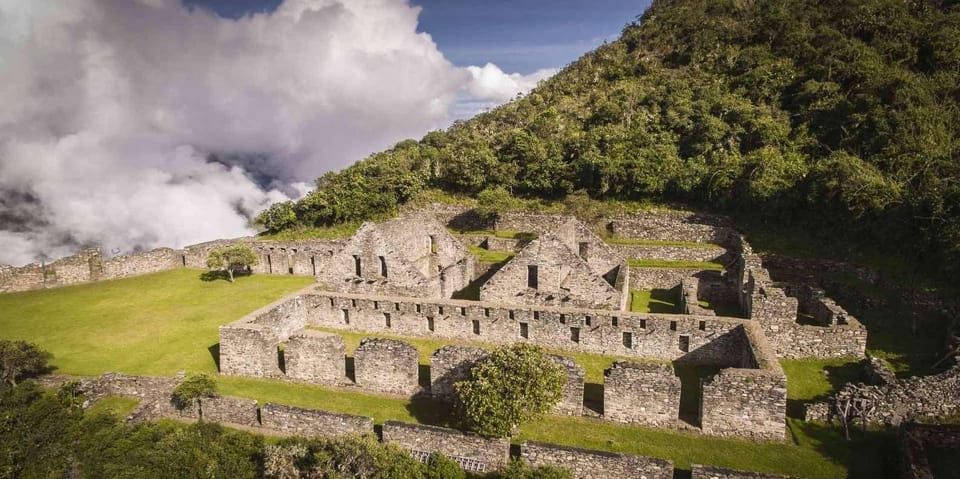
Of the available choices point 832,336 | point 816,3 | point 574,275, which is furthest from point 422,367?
point 816,3

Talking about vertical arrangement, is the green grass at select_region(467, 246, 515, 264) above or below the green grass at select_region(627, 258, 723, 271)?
above

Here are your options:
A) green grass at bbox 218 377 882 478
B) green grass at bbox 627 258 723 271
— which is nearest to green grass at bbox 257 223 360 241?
green grass at bbox 627 258 723 271

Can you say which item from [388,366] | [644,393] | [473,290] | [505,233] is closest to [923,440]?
[644,393]

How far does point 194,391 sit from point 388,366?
20.0 feet

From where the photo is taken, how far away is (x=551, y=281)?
Result: 23.2 metres

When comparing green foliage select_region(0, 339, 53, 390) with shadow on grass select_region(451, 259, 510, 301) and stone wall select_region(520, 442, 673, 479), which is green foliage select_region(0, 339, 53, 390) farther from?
stone wall select_region(520, 442, 673, 479)

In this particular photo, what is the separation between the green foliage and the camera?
17.7 metres

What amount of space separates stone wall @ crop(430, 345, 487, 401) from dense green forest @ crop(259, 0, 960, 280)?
20.9 metres

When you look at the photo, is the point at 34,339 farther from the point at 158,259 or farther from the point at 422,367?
the point at 422,367

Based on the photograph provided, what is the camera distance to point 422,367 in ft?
63.7

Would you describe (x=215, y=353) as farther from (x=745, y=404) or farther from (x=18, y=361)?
(x=745, y=404)

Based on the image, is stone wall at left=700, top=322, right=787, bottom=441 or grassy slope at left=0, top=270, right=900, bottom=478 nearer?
grassy slope at left=0, top=270, right=900, bottom=478

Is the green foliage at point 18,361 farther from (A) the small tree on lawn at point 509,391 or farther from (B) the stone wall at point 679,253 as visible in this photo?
(B) the stone wall at point 679,253

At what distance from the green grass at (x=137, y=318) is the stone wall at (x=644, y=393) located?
51.7ft
